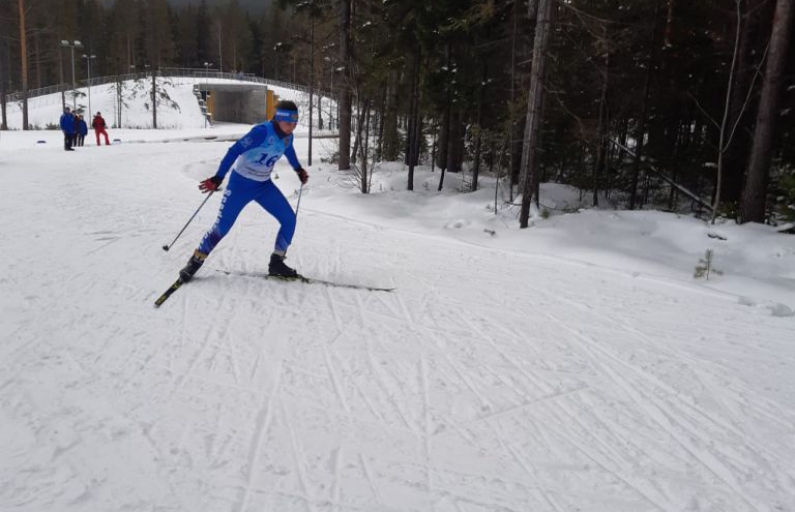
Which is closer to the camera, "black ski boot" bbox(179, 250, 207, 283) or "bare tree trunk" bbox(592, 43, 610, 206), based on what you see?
"black ski boot" bbox(179, 250, 207, 283)

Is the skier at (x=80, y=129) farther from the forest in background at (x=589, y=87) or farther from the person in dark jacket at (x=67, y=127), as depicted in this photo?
the forest in background at (x=589, y=87)

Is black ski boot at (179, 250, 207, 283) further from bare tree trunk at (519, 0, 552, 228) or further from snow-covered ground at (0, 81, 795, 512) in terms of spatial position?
bare tree trunk at (519, 0, 552, 228)

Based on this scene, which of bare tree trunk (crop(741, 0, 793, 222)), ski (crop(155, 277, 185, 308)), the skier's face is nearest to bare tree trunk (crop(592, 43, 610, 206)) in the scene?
bare tree trunk (crop(741, 0, 793, 222))

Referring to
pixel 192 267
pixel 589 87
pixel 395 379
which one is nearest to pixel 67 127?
pixel 192 267

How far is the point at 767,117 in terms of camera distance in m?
9.09

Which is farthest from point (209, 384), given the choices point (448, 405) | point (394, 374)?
point (448, 405)

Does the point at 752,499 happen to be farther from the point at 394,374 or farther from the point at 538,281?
the point at 538,281

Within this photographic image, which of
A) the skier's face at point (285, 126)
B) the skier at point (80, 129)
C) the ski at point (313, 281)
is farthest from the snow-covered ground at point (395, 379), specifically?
the skier at point (80, 129)

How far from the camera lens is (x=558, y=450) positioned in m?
3.12

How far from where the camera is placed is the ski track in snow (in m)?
2.72

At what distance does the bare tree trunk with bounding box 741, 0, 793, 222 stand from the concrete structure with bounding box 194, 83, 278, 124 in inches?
2417

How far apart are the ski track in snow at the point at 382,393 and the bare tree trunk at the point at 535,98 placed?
130 inches

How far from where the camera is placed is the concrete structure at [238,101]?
64.8m

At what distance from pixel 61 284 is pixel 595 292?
21.0ft
